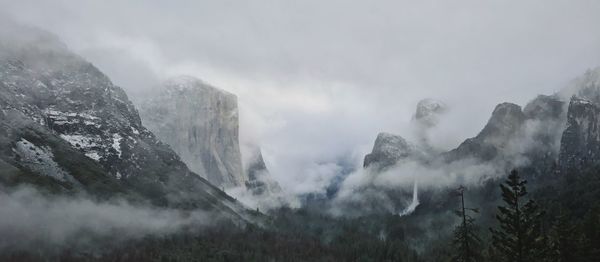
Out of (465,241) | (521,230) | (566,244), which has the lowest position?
(465,241)

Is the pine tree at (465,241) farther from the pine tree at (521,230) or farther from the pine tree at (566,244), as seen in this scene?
the pine tree at (566,244)

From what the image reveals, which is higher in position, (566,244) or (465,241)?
(566,244)

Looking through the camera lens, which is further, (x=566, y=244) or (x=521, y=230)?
(x=566, y=244)

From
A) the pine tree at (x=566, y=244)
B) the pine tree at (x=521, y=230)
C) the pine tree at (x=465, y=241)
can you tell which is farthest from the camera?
the pine tree at (x=566, y=244)

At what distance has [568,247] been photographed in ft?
301

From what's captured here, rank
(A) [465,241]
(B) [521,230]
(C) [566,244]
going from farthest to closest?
1. (C) [566,244]
2. (A) [465,241]
3. (B) [521,230]

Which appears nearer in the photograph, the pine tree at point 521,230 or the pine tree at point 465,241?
the pine tree at point 521,230

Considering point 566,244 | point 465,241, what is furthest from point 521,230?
point 566,244

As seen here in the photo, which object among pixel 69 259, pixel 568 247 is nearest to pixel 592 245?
pixel 568 247

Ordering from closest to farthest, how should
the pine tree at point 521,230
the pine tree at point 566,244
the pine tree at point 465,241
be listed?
1. the pine tree at point 521,230
2. the pine tree at point 465,241
3. the pine tree at point 566,244

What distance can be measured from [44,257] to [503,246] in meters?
175

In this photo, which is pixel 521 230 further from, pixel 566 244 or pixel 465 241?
pixel 566 244

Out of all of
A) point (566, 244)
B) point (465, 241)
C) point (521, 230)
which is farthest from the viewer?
point (566, 244)

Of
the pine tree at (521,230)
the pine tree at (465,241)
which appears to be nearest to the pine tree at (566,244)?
the pine tree at (521,230)
